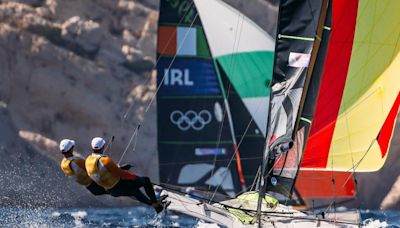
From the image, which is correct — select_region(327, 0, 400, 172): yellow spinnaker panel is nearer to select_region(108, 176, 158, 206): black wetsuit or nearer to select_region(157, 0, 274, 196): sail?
select_region(108, 176, 158, 206): black wetsuit

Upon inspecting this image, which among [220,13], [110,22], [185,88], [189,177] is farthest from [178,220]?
[110,22]

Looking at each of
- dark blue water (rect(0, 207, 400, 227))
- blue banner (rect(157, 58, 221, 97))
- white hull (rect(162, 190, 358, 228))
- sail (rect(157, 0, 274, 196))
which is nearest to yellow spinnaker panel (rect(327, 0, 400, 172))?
white hull (rect(162, 190, 358, 228))

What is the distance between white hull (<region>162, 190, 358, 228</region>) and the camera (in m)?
8.97

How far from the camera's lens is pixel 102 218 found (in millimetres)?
14859

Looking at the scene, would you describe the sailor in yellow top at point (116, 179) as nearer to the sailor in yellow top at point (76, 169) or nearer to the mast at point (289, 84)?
the sailor in yellow top at point (76, 169)

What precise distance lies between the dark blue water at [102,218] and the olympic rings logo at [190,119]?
1.43 m

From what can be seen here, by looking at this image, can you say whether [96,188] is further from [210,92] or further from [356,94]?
[210,92]

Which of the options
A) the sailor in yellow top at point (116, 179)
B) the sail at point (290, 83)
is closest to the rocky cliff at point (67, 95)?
the sail at point (290, 83)

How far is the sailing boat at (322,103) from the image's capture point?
944 centimetres

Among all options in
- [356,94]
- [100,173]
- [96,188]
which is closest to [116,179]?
[100,173]

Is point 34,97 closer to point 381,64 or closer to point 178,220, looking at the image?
point 178,220

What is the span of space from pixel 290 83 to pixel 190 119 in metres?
5.62

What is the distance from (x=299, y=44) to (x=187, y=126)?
5710 millimetres

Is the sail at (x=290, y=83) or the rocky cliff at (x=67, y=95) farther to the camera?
the rocky cliff at (x=67, y=95)
